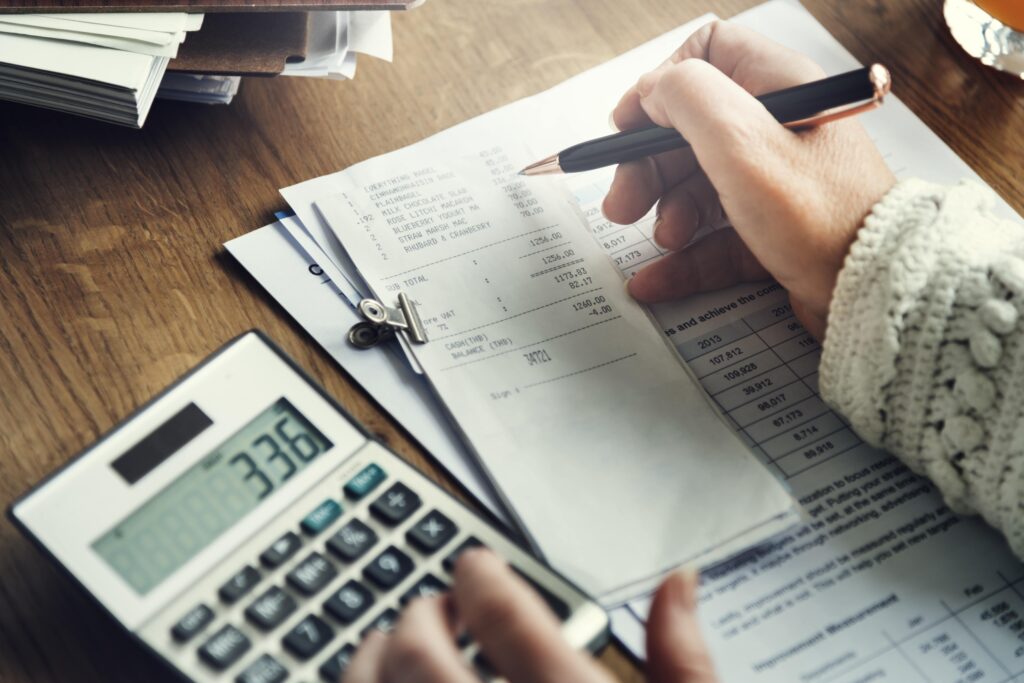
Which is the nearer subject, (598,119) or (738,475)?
(738,475)

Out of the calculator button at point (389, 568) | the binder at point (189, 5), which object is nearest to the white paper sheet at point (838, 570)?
the calculator button at point (389, 568)

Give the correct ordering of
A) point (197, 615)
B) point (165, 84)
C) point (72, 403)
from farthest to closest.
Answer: point (165, 84) < point (72, 403) < point (197, 615)

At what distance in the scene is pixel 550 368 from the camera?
0.52 meters

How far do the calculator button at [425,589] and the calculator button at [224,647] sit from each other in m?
0.07

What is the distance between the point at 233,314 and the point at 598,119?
0.29m

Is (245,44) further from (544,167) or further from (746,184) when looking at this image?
(746,184)

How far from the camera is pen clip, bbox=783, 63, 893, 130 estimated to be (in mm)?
502

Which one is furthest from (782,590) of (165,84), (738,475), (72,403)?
(165,84)

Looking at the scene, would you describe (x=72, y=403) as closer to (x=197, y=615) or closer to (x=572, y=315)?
(x=197, y=615)

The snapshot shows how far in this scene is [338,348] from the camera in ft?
1.73

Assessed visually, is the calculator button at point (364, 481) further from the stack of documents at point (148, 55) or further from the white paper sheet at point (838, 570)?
the stack of documents at point (148, 55)

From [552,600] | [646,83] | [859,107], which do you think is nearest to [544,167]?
[646,83]

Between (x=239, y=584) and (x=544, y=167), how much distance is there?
0.33 m

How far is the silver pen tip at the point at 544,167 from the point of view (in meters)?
0.60
